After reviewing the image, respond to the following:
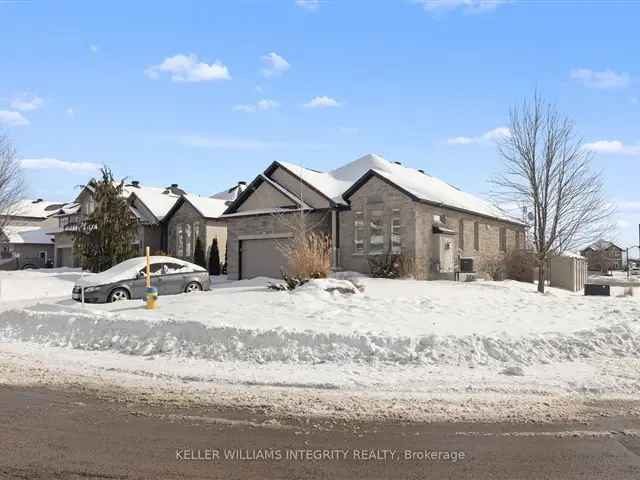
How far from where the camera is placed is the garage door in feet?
93.8

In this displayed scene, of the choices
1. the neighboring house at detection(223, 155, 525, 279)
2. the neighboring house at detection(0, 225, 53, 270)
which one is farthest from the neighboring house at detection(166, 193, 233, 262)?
the neighboring house at detection(0, 225, 53, 270)

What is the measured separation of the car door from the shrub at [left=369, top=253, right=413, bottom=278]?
8510 millimetres

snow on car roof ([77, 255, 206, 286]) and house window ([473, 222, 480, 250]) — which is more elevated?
house window ([473, 222, 480, 250])

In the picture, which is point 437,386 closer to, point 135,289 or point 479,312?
point 479,312

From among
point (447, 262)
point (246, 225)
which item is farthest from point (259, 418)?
point (246, 225)

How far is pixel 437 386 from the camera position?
8156mm

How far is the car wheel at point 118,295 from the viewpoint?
1823 cm

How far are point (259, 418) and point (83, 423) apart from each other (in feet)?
6.12

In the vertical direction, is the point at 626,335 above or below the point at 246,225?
below

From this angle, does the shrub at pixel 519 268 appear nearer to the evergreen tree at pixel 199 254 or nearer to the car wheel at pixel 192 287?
the evergreen tree at pixel 199 254

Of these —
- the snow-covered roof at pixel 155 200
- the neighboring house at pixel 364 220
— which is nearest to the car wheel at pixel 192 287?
the neighboring house at pixel 364 220

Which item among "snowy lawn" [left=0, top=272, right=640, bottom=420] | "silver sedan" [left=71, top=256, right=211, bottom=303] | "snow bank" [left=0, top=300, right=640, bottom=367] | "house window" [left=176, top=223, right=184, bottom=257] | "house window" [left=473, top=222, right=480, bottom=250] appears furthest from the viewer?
"house window" [left=176, top=223, right=184, bottom=257]

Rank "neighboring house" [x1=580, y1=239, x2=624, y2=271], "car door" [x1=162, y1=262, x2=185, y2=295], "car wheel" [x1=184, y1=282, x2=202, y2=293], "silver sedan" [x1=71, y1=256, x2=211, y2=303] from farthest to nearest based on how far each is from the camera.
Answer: "neighboring house" [x1=580, y1=239, x2=624, y2=271]
"car wheel" [x1=184, y1=282, x2=202, y2=293]
"car door" [x1=162, y1=262, x2=185, y2=295]
"silver sedan" [x1=71, y1=256, x2=211, y2=303]

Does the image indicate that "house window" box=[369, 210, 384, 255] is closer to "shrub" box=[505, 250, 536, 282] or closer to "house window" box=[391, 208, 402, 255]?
"house window" box=[391, 208, 402, 255]
